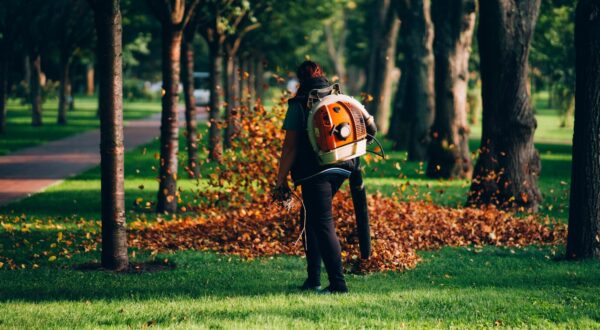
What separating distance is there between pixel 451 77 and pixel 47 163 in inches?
371

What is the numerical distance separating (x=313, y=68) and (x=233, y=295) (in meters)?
1.90

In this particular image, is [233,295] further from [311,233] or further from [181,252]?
[181,252]

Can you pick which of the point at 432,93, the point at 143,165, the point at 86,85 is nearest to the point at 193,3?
the point at 143,165

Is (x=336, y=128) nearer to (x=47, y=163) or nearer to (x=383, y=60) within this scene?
(x=47, y=163)

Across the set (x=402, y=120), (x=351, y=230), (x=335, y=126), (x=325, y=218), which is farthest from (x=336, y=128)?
(x=402, y=120)

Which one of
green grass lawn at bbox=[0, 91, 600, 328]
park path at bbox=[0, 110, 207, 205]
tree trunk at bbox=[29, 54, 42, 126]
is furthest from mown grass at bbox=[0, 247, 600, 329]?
tree trunk at bbox=[29, 54, 42, 126]

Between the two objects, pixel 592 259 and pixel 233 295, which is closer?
pixel 233 295

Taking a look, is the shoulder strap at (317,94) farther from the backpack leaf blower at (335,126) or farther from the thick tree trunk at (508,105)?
the thick tree trunk at (508,105)

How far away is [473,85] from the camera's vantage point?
45.2 meters

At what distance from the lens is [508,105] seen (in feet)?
46.6

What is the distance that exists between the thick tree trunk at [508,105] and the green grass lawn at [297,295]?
3577 mm

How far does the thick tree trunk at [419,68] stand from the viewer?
23.2 m

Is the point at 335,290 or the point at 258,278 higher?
the point at 335,290

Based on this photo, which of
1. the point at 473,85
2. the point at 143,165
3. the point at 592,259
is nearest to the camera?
the point at 592,259
